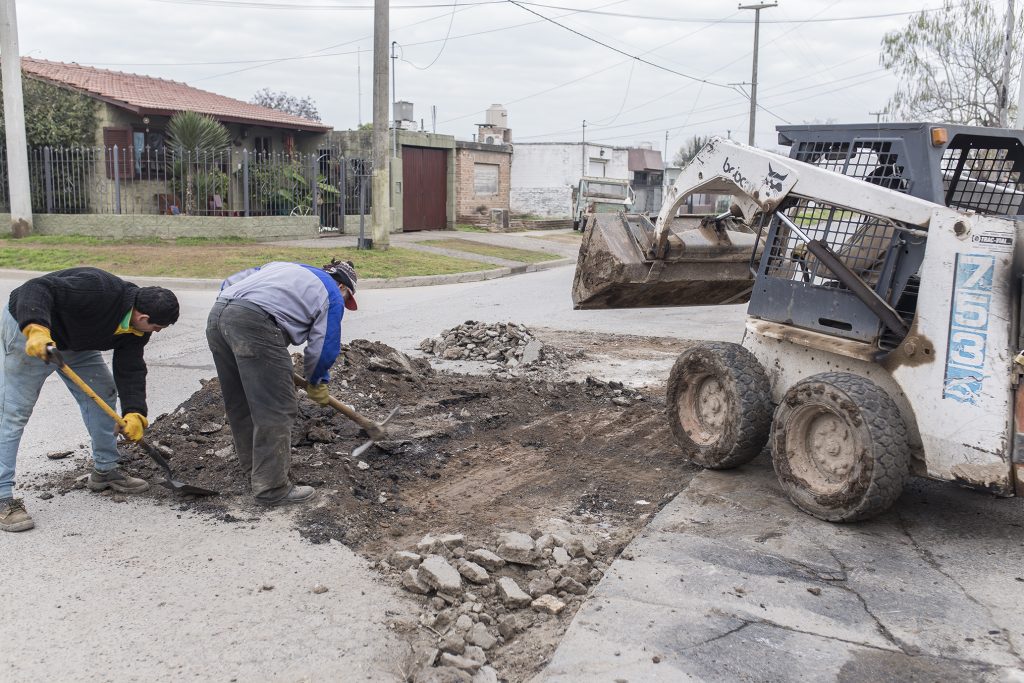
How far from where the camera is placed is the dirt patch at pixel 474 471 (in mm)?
4383

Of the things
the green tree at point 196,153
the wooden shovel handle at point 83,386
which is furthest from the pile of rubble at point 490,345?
the green tree at point 196,153

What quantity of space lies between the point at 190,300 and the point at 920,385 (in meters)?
11.5

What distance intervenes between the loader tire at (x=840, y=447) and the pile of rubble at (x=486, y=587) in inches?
48.7

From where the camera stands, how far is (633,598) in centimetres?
412

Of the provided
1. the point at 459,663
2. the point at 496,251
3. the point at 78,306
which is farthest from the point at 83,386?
the point at 496,251

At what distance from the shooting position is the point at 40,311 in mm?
4727

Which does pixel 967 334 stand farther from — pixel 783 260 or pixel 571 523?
pixel 571 523

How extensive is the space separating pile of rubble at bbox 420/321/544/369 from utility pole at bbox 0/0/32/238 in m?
13.4

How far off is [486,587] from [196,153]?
1940cm

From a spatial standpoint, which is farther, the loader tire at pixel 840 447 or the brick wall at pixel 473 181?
the brick wall at pixel 473 181

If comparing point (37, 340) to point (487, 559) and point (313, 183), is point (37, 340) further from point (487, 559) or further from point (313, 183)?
point (313, 183)

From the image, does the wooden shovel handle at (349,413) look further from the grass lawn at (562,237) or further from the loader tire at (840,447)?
the grass lawn at (562,237)

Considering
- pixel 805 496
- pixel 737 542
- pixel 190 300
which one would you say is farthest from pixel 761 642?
pixel 190 300

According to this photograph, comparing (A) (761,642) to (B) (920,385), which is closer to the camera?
(A) (761,642)
